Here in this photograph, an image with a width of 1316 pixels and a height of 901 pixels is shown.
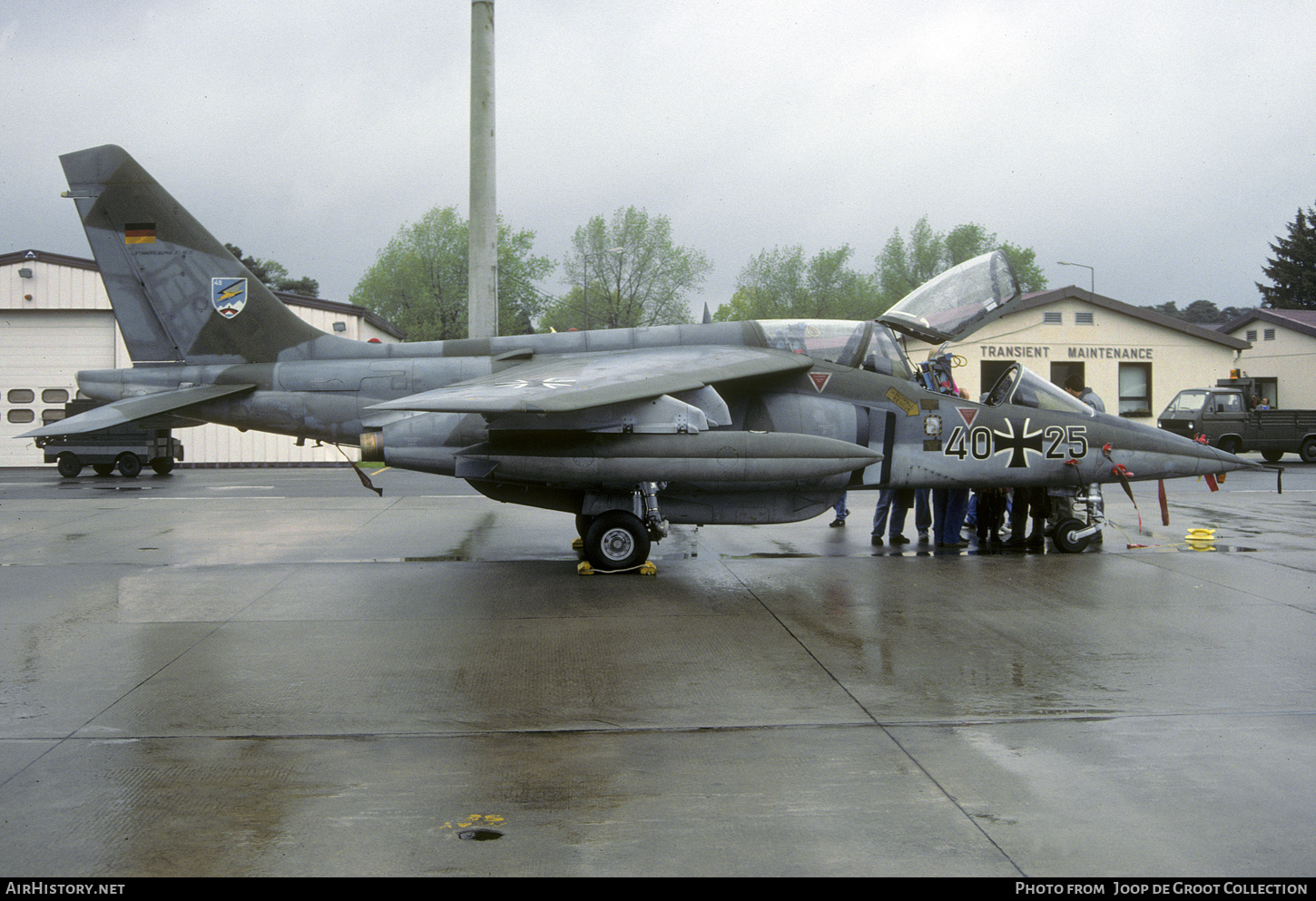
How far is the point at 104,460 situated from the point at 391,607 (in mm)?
19612

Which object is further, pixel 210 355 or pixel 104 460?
pixel 104 460

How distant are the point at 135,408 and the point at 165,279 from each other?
5.61ft

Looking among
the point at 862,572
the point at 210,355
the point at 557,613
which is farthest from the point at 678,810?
the point at 210,355

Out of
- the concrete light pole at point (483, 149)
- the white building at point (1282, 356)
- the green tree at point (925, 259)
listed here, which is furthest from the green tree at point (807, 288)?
the concrete light pole at point (483, 149)

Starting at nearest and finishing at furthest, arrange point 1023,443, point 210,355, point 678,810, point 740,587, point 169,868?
point 169,868 < point 678,810 < point 740,587 < point 1023,443 < point 210,355

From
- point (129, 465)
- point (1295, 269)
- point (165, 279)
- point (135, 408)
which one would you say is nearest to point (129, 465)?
point (129, 465)

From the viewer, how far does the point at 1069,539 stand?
1030 cm

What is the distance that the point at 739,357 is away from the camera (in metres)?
9.48

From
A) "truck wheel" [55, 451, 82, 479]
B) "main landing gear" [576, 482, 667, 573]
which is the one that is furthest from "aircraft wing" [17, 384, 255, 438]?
"truck wheel" [55, 451, 82, 479]

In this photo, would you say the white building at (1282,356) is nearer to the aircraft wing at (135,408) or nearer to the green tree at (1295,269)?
the green tree at (1295,269)

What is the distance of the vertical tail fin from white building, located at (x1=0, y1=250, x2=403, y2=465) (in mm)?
19243

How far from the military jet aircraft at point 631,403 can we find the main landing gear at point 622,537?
19 mm

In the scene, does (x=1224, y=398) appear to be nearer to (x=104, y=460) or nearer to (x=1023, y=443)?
(x=1023, y=443)

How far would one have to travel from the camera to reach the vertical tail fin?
1012 cm
